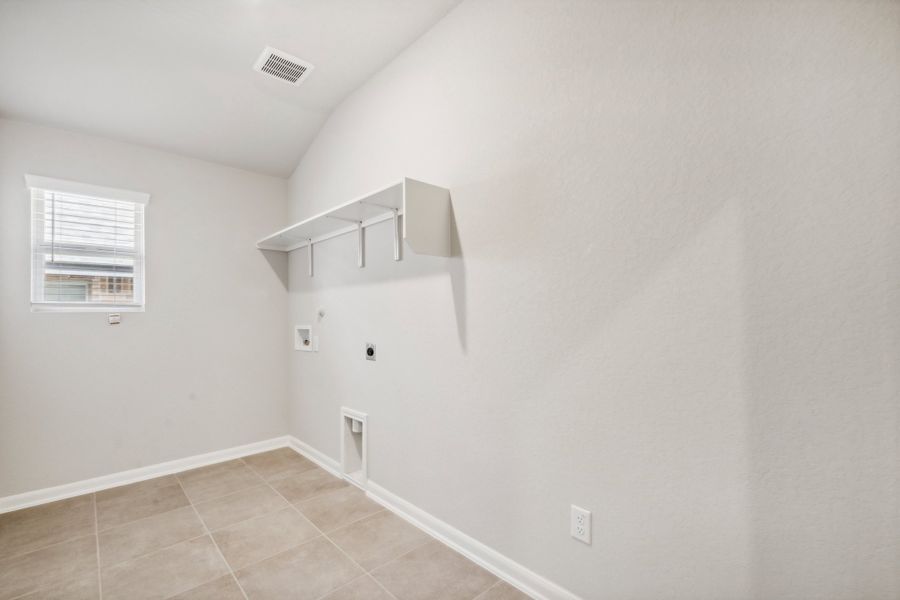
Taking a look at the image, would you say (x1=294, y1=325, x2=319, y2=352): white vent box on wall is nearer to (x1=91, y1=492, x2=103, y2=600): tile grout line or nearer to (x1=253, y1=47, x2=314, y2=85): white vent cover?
(x1=91, y1=492, x2=103, y2=600): tile grout line

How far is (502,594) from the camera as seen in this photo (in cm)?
171

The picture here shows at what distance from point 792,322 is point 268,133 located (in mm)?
3494

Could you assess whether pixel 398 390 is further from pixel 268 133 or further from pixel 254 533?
pixel 268 133

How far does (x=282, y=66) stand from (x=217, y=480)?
296cm

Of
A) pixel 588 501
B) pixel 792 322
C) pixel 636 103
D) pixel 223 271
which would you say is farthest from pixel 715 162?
pixel 223 271

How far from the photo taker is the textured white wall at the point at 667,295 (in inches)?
39.8

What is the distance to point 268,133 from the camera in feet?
10.5

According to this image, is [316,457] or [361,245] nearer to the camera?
[361,245]

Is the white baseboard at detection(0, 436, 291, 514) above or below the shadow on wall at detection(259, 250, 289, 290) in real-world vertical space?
below

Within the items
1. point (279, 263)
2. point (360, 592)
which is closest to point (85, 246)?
point (279, 263)

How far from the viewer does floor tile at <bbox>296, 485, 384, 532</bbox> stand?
A: 7.71 feet

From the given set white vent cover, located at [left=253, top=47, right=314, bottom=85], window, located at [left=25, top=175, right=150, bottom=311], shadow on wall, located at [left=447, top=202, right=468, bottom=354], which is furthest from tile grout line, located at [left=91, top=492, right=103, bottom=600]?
white vent cover, located at [left=253, top=47, right=314, bottom=85]

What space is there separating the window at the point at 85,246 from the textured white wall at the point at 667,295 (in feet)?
7.68

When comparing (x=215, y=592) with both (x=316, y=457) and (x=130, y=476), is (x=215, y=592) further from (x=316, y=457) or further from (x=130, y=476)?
Result: (x=130, y=476)
